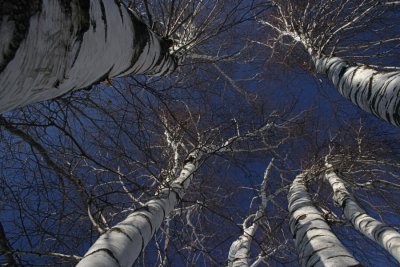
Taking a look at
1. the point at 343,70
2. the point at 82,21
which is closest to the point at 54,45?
the point at 82,21

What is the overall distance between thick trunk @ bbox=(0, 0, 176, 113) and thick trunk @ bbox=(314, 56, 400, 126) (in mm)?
1418

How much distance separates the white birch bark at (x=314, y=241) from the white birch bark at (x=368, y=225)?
0.56 meters

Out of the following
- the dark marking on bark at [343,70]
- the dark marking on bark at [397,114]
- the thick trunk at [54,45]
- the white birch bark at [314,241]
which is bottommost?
the white birch bark at [314,241]

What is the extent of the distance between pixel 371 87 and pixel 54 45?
193 cm

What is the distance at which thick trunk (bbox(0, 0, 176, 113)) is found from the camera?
0.56 meters

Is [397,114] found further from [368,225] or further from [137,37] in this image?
[368,225]

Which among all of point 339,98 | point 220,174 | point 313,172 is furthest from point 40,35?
point 339,98

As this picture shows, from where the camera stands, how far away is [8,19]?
528 millimetres

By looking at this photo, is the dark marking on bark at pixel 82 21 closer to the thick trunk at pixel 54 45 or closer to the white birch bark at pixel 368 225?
the thick trunk at pixel 54 45

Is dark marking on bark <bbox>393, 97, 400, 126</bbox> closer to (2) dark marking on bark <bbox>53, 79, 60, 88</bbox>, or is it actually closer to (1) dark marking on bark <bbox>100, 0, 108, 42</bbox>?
(1) dark marking on bark <bbox>100, 0, 108, 42</bbox>

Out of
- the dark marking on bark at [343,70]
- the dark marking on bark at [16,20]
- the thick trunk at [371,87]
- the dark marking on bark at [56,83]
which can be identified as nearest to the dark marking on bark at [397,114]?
the thick trunk at [371,87]

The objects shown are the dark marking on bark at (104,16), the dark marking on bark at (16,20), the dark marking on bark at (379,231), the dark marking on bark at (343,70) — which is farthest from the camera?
the dark marking on bark at (379,231)

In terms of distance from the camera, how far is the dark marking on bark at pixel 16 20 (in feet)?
1.74

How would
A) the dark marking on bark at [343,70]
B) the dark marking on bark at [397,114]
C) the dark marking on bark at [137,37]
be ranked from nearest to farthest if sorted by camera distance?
the dark marking on bark at [137,37] < the dark marking on bark at [397,114] < the dark marking on bark at [343,70]
